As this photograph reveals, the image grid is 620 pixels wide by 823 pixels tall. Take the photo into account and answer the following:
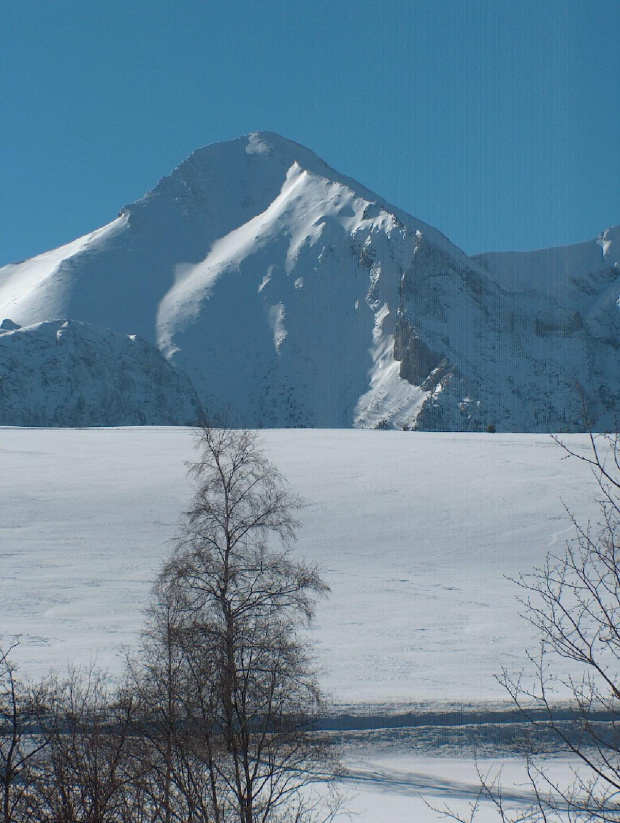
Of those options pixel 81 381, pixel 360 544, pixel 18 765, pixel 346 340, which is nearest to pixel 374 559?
pixel 360 544

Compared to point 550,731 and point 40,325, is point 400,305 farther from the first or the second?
point 550,731

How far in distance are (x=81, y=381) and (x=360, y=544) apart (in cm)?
Result: 12921

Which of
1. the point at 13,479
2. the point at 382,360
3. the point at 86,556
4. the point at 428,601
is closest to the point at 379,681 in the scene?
the point at 428,601

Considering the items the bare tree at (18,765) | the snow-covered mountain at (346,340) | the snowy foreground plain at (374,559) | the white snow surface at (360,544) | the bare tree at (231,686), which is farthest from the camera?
the snow-covered mountain at (346,340)

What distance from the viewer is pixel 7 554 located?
27.5 metres

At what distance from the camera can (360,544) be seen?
29797 millimetres

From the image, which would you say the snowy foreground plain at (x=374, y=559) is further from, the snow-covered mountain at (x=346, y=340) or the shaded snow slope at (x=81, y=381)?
the snow-covered mountain at (x=346, y=340)

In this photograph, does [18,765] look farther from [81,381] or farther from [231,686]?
[81,381]

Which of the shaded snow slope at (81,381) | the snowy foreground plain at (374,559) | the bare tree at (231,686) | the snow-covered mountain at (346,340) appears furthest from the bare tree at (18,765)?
the snow-covered mountain at (346,340)

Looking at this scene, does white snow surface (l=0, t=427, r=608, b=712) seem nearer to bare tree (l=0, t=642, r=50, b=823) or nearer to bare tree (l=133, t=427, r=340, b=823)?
bare tree (l=133, t=427, r=340, b=823)

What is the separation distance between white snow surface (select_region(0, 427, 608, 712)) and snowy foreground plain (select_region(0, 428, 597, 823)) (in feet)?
0.27

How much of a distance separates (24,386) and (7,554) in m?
128

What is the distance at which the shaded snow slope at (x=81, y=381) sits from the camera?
148 metres

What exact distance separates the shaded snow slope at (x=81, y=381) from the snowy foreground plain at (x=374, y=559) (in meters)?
103
